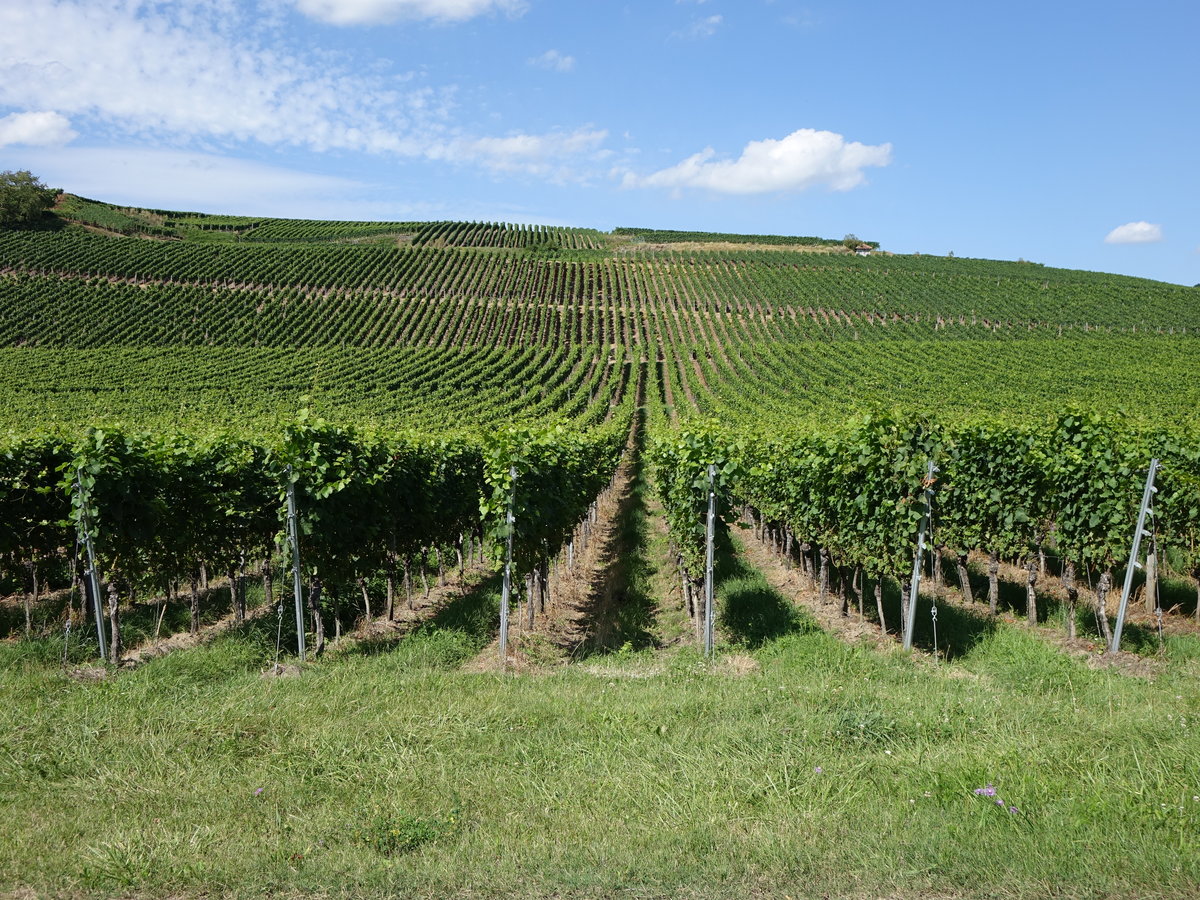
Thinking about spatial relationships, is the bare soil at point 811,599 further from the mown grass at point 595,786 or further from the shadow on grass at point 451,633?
the shadow on grass at point 451,633

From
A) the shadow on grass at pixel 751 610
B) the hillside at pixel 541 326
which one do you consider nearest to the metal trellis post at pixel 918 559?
the shadow on grass at pixel 751 610

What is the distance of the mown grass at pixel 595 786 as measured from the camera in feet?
13.6

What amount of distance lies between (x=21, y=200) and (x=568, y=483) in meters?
111

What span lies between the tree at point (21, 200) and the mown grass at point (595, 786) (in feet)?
363

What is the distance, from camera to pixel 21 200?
91.0 m

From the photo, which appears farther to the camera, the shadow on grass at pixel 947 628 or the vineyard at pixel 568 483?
the shadow on grass at pixel 947 628

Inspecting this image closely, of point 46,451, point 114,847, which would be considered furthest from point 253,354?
point 114,847

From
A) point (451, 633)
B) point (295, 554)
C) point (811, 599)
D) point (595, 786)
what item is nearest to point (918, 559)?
point (811, 599)

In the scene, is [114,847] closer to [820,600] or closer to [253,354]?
[820,600]

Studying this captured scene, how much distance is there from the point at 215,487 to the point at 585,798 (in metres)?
8.25

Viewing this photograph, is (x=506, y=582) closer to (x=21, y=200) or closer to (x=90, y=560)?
(x=90, y=560)

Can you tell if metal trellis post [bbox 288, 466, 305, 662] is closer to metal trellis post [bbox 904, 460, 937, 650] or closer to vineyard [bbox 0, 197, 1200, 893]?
vineyard [bbox 0, 197, 1200, 893]

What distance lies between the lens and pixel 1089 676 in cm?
810

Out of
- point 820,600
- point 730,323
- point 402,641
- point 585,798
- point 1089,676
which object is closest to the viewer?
point 585,798
